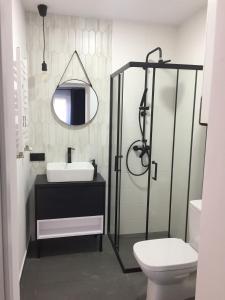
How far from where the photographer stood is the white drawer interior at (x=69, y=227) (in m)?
2.71

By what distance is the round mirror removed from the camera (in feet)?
9.70

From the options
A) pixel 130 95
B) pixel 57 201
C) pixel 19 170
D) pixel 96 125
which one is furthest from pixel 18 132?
pixel 130 95

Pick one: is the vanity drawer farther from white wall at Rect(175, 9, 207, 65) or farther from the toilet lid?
white wall at Rect(175, 9, 207, 65)

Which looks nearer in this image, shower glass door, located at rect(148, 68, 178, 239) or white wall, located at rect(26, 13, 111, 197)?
shower glass door, located at rect(148, 68, 178, 239)

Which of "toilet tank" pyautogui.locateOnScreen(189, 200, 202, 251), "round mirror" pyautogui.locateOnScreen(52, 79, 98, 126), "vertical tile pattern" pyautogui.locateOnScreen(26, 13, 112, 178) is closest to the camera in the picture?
"toilet tank" pyautogui.locateOnScreen(189, 200, 202, 251)

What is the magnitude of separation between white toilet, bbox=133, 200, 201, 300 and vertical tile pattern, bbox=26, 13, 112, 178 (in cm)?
141

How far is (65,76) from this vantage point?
2.94m

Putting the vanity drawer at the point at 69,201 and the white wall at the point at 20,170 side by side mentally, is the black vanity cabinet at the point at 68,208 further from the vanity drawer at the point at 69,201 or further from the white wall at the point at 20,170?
the white wall at the point at 20,170

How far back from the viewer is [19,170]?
91.2 inches

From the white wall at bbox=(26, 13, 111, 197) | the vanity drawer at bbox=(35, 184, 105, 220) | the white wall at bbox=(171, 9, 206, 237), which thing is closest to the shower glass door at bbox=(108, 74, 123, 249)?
the white wall at bbox=(26, 13, 111, 197)

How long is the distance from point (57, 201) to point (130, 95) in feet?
4.62

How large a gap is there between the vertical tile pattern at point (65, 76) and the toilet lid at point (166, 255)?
1.37 m

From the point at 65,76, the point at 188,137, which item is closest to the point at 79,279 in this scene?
the point at 188,137

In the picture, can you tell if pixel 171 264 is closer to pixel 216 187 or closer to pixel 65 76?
pixel 216 187
